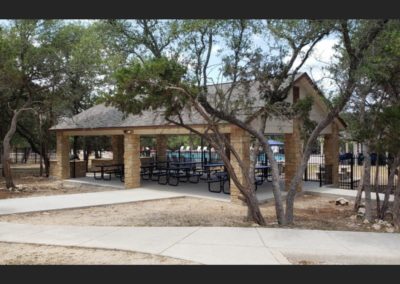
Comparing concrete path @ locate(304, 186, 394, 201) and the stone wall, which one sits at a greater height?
the stone wall

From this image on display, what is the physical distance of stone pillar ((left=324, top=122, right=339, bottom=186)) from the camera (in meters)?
19.0

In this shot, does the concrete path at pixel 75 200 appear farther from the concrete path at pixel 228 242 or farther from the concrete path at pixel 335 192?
the concrete path at pixel 335 192

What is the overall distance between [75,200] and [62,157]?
8.24 metres

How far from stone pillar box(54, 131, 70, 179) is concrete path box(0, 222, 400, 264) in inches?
489

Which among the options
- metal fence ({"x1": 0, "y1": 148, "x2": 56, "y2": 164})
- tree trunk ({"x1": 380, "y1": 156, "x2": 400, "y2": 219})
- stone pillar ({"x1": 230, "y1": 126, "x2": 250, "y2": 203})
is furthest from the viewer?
metal fence ({"x1": 0, "y1": 148, "x2": 56, "y2": 164})

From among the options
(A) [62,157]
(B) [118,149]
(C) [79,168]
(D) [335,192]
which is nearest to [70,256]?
(D) [335,192]

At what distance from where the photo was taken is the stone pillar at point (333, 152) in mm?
18984

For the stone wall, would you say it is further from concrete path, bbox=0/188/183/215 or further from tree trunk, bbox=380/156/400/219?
tree trunk, bbox=380/156/400/219

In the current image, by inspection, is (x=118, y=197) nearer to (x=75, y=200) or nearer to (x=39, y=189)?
(x=75, y=200)

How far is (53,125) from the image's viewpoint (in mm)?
22281

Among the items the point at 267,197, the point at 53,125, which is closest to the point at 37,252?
the point at 267,197

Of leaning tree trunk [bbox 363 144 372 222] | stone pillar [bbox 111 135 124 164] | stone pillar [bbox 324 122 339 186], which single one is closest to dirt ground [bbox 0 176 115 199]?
stone pillar [bbox 111 135 124 164]

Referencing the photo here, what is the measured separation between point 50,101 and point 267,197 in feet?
36.6

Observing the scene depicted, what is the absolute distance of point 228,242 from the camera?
7395 mm
